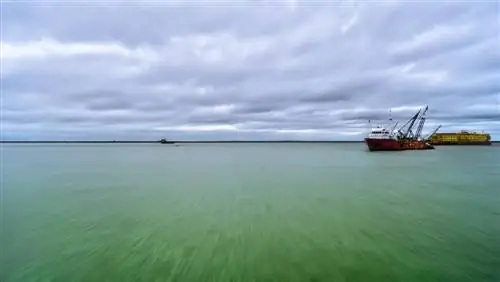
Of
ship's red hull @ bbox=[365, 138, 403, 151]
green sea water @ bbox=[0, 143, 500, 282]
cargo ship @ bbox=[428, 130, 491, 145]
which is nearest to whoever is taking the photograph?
green sea water @ bbox=[0, 143, 500, 282]

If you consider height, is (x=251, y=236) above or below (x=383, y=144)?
below

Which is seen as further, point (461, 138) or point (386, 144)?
point (461, 138)

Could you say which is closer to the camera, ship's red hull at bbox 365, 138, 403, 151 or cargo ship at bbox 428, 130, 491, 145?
ship's red hull at bbox 365, 138, 403, 151

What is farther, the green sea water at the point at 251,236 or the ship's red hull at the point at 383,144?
the ship's red hull at the point at 383,144

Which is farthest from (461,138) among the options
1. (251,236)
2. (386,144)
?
(251,236)

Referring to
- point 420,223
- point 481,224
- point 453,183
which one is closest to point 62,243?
point 420,223

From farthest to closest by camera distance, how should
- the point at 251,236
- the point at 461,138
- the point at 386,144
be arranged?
the point at 461,138 < the point at 386,144 < the point at 251,236

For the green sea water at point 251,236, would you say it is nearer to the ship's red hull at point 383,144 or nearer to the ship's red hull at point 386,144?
the ship's red hull at point 383,144

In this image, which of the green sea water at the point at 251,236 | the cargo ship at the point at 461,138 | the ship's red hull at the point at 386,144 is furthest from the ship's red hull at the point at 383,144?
the cargo ship at the point at 461,138

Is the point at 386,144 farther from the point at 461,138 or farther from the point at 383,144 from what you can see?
the point at 461,138

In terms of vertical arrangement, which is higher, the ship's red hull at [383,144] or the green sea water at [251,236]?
the ship's red hull at [383,144]

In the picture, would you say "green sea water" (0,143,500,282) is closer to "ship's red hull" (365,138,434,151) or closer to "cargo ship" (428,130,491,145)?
"ship's red hull" (365,138,434,151)

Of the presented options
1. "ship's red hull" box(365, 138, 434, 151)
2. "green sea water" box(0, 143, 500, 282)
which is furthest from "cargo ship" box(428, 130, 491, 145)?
"green sea water" box(0, 143, 500, 282)

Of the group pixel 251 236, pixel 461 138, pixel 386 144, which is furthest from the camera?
pixel 461 138
